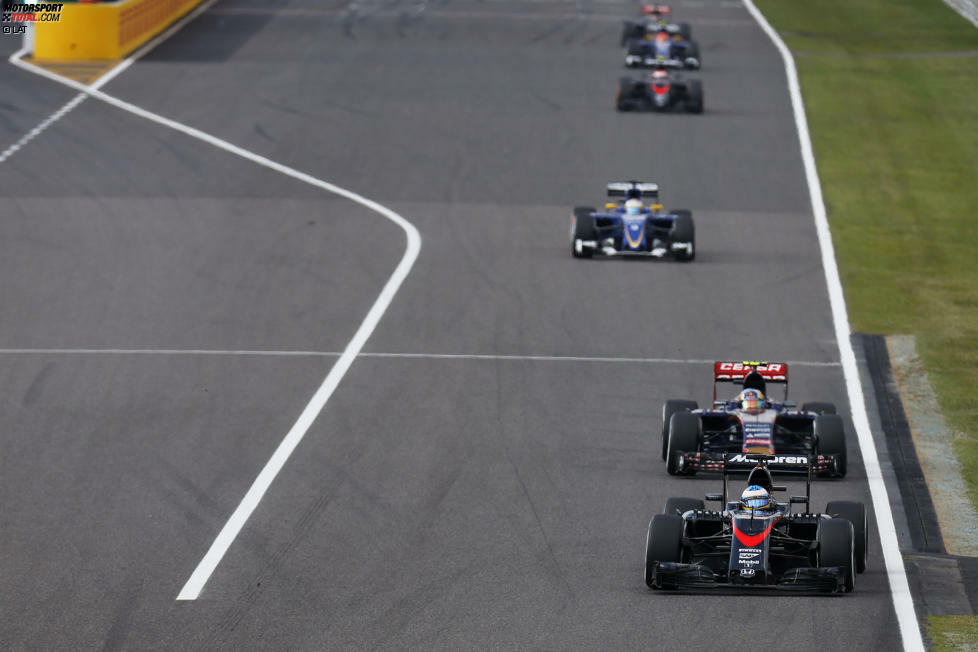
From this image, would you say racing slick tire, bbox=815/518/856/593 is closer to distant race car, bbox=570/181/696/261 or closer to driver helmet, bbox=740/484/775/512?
driver helmet, bbox=740/484/775/512

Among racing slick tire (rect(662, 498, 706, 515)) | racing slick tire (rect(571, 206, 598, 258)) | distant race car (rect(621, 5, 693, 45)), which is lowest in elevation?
distant race car (rect(621, 5, 693, 45))

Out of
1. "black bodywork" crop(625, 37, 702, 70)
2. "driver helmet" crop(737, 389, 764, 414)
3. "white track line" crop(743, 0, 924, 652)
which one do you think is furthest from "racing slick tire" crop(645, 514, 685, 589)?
"black bodywork" crop(625, 37, 702, 70)

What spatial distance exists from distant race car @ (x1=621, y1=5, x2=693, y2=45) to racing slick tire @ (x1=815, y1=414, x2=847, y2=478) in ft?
102

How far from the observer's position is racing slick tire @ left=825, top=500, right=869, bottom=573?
17031mm

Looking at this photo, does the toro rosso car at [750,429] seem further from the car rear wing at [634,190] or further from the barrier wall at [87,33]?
the barrier wall at [87,33]

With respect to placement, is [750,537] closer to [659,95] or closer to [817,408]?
[817,408]

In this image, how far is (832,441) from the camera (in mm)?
Result: 20188

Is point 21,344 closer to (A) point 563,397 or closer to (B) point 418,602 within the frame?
(A) point 563,397

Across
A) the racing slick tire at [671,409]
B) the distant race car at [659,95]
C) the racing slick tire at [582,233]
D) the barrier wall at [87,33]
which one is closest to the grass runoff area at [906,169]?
the distant race car at [659,95]

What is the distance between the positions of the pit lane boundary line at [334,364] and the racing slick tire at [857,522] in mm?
5901

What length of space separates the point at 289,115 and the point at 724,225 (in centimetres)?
1317

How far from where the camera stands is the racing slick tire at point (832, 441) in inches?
794

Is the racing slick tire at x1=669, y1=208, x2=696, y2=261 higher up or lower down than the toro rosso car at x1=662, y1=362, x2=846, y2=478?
lower down

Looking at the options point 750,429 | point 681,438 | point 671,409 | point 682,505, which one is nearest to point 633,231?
point 671,409
